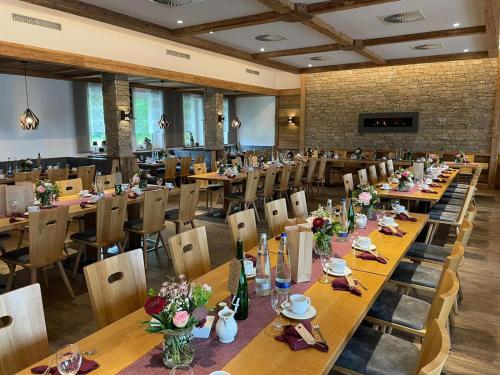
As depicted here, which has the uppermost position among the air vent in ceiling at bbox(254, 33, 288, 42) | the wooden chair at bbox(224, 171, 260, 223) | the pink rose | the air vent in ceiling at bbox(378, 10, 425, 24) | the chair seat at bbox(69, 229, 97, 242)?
the air vent in ceiling at bbox(254, 33, 288, 42)

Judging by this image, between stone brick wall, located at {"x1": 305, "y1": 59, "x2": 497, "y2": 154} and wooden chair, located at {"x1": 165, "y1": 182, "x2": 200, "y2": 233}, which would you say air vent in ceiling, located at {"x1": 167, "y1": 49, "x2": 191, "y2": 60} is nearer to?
wooden chair, located at {"x1": 165, "y1": 182, "x2": 200, "y2": 233}

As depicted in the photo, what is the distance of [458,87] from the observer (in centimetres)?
1036

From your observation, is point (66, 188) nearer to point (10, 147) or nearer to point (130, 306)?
point (130, 306)

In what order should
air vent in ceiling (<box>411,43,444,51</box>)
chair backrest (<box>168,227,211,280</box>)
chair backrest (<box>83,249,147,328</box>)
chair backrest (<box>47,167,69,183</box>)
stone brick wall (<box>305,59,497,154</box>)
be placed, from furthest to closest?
stone brick wall (<box>305,59,497,154</box>) → air vent in ceiling (<box>411,43,444,51</box>) → chair backrest (<box>47,167,69,183</box>) → chair backrest (<box>168,227,211,280</box>) → chair backrest (<box>83,249,147,328</box>)

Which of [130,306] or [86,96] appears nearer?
[130,306]

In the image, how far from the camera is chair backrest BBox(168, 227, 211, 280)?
7.53 feet

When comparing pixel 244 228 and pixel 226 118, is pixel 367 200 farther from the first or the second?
pixel 226 118

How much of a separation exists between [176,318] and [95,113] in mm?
10845

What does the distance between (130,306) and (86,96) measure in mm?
10046

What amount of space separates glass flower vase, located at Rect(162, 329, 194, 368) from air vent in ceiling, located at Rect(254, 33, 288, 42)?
Answer: 7.35 metres

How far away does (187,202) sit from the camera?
186 inches

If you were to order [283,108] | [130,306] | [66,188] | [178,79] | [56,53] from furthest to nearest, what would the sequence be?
[283,108]
[178,79]
[56,53]
[66,188]
[130,306]

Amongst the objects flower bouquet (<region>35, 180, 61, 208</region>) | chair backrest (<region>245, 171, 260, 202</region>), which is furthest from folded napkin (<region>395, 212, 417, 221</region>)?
flower bouquet (<region>35, 180, 61, 208</region>)

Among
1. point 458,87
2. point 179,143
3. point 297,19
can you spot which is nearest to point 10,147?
point 179,143
